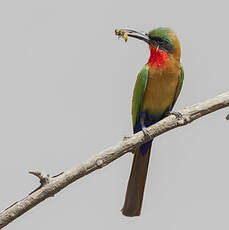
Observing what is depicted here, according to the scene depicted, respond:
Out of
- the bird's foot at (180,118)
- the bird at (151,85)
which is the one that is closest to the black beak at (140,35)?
the bird at (151,85)

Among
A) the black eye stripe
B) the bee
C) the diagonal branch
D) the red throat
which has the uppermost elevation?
the bee

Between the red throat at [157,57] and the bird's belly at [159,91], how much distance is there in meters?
0.11

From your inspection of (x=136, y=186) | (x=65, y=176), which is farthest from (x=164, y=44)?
(x=65, y=176)

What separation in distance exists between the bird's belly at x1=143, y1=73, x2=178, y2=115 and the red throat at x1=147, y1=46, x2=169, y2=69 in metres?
0.11

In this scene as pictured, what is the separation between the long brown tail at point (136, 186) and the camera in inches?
198

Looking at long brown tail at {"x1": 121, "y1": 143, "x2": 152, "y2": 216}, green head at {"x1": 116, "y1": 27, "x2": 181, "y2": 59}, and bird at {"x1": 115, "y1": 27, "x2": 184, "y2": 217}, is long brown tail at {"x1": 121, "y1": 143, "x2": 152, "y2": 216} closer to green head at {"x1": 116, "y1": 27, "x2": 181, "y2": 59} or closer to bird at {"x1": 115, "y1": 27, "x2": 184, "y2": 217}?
bird at {"x1": 115, "y1": 27, "x2": 184, "y2": 217}

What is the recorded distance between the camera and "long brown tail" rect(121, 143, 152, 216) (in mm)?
5039

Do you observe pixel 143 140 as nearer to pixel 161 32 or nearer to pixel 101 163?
pixel 101 163

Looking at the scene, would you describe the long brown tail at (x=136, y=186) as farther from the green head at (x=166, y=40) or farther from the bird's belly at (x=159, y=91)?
the green head at (x=166, y=40)

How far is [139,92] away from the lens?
513cm

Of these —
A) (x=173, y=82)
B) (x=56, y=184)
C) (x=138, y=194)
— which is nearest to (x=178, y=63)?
(x=173, y=82)

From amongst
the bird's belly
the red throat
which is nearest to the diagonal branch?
the bird's belly

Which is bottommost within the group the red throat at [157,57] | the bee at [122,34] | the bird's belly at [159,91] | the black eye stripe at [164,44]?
the bird's belly at [159,91]

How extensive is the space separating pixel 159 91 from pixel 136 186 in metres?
1.02
